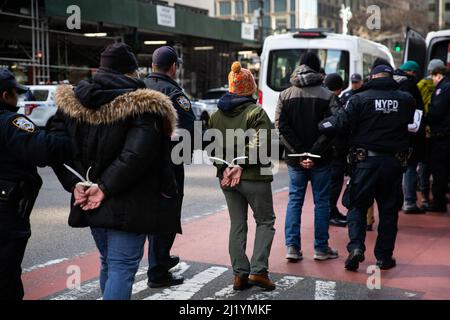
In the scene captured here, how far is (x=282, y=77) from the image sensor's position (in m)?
16.9

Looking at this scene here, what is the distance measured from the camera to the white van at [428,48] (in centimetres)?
1208

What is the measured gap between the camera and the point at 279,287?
18.8ft

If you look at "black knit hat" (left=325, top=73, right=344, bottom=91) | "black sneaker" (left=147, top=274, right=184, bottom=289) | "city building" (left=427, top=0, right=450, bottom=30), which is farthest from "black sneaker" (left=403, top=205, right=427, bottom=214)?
"city building" (left=427, top=0, right=450, bottom=30)

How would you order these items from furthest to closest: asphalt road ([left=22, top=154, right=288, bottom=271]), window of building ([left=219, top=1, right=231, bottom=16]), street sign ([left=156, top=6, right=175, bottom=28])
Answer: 1. window of building ([left=219, top=1, right=231, bottom=16])
2. street sign ([left=156, top=6, right=175, bottom=28])
3. asphalt road ([left=22, top=154, right=288, bottom=271])

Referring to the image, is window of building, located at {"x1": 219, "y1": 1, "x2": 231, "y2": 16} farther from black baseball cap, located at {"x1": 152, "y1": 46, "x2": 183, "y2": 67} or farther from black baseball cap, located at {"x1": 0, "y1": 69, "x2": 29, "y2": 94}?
black baseball cap, located at {"x1": 0, "y1": 69, "x2": 29, "y2": 94}

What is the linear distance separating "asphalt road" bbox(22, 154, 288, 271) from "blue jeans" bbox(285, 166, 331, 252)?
2218 mm

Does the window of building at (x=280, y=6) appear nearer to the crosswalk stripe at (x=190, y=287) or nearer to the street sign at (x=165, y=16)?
the street sign at (x=165, y=16)

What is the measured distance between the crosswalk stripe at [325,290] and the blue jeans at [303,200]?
834 mm

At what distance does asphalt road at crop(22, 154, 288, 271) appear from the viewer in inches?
283

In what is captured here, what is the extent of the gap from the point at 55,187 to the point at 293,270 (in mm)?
6728

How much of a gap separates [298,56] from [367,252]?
10.2 meters

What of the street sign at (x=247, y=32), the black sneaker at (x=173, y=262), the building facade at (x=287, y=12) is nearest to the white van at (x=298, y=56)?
the black sneaker at (x=173, y=262)

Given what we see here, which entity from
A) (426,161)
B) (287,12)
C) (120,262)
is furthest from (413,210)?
(287,12)
